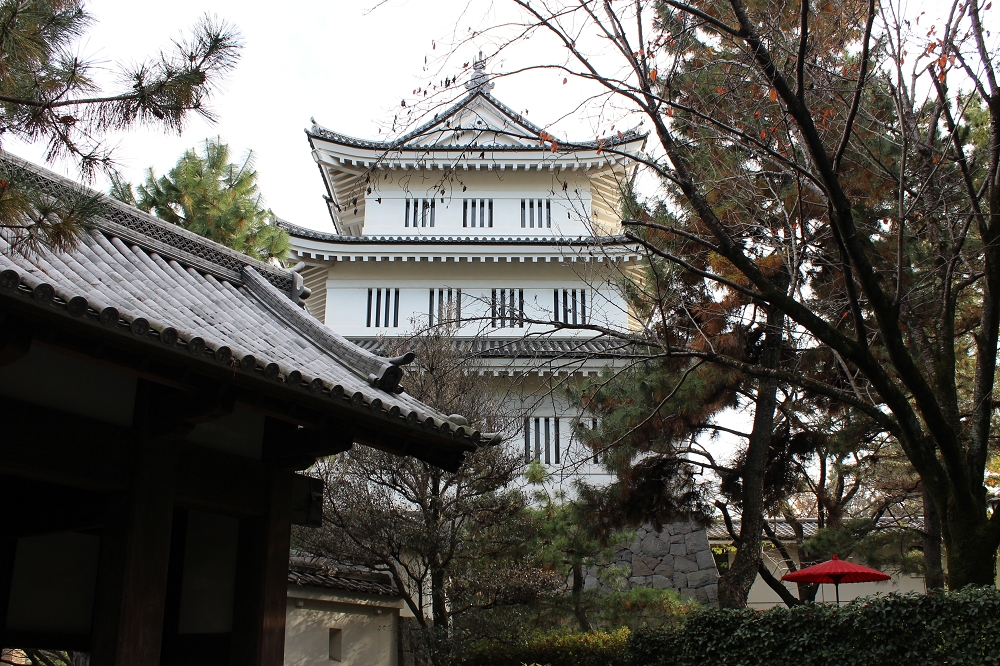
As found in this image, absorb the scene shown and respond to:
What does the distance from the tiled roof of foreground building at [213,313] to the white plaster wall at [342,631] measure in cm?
467

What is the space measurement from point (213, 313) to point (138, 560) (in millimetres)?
1730

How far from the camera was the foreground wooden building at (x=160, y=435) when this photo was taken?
4.05 metres

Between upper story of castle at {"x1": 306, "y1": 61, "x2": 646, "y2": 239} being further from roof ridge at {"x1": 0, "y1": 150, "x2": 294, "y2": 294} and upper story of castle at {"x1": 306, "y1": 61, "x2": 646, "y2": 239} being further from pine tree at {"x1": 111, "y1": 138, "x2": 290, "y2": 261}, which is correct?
roof ridge at {"x1": 0, "y1": 150, "x2": 294, "y2": 294}

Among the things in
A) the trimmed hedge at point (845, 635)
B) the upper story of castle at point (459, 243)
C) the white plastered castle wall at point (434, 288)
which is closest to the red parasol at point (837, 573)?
the trimmed hedge at point (845, 635)

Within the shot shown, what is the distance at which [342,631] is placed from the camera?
11.1 m

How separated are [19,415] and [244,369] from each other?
45.5 inches

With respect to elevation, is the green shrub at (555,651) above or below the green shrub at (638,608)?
below

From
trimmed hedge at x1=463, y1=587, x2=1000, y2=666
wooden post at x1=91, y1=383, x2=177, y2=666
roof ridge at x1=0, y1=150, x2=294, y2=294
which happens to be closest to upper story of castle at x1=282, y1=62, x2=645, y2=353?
trimmed hedge at x1=463, y1=587, x2=1000, y2=666

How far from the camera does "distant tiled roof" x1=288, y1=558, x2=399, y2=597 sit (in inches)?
407

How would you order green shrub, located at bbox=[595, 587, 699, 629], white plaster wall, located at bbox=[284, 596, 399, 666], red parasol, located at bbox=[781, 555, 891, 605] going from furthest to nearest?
green shrub, located at bbox=[595, 587, 699, 629], white plaster wall, located at bbox=[284, 596, 399, 666], red parasol, located at bbox=[781, 555, 891, 605]

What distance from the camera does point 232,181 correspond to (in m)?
21.2

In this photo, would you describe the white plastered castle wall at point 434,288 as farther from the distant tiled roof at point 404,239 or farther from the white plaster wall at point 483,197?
the white plaster wall at point 483,197

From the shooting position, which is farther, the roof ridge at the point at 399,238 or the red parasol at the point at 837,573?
the roof ridge at the point at 399,238

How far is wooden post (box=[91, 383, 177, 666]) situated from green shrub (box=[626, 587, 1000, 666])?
5661 mm
